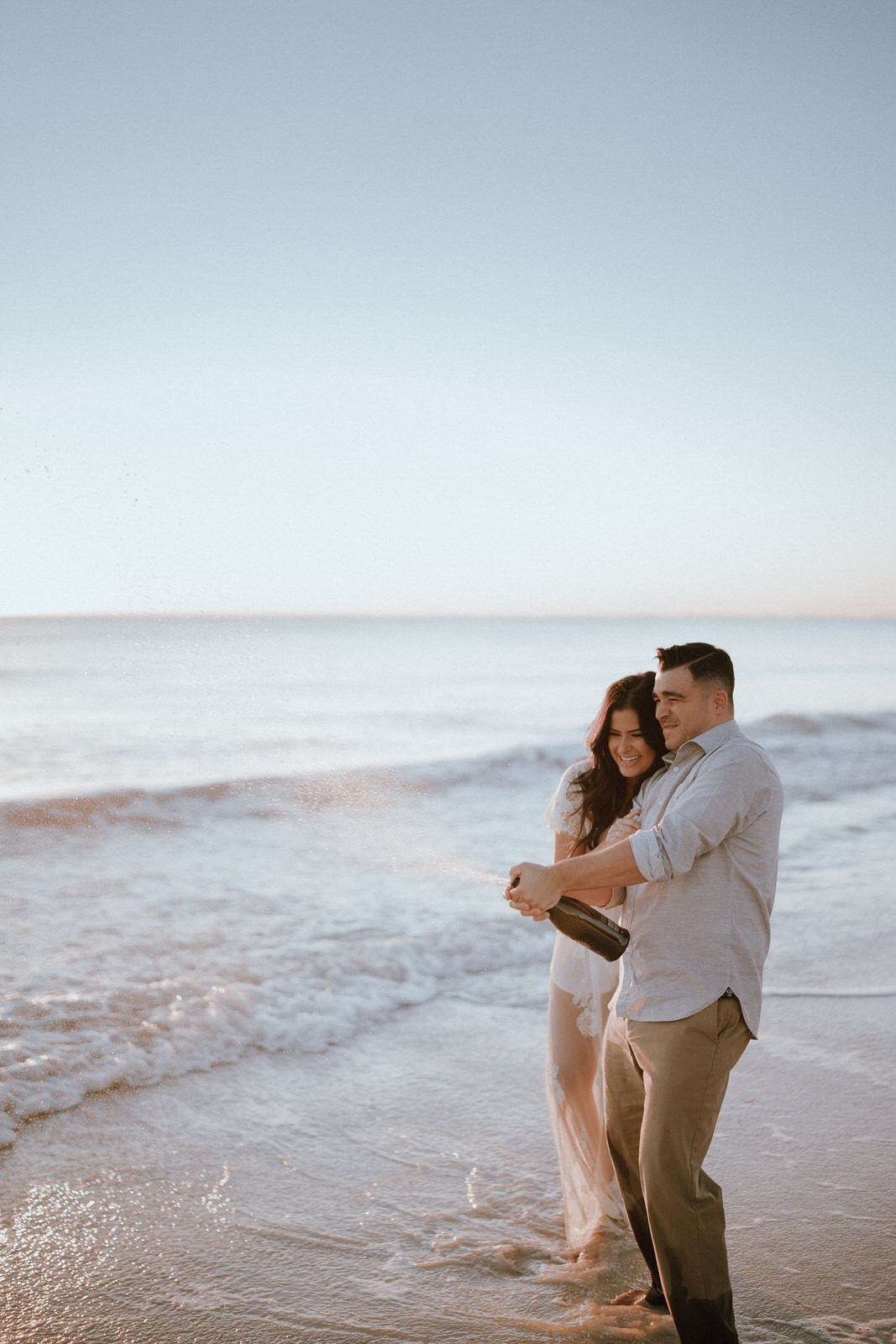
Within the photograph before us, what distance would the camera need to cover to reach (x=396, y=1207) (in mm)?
4035

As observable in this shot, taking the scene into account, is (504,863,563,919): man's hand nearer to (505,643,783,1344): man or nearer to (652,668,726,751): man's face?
(505,643,783,1344): man

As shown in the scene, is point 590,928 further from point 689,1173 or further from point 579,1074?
point 579,1074

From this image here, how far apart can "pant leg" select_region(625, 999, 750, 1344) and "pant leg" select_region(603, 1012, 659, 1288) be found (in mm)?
344

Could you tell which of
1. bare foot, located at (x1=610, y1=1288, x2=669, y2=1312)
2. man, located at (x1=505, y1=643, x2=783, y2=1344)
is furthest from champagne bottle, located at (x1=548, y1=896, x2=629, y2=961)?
bare foot, located at (x1=610, y1=1288, x2=669, y2=1312)

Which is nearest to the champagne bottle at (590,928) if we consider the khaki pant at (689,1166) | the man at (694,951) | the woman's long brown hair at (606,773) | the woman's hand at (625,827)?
the man at (694,951)

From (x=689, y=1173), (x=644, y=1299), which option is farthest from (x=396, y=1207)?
(x=689, y=1173)

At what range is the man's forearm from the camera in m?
2.71

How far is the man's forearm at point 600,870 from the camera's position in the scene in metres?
2.71

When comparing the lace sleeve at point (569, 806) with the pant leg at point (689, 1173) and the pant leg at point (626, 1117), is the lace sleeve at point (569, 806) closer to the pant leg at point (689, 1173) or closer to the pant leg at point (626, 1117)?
the pant leg at point (626, 1117)

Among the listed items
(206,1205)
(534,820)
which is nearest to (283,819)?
(534,820)

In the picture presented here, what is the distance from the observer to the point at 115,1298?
3.36 metres

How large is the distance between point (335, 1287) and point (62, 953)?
4.51 meters

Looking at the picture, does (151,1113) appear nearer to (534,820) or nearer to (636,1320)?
(636,1320)

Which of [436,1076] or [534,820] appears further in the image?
[534,820]
